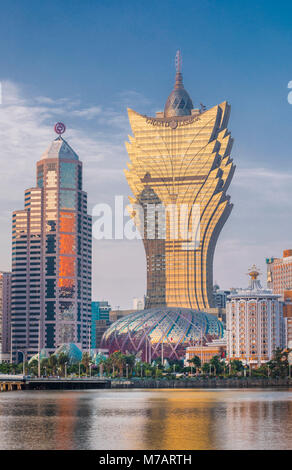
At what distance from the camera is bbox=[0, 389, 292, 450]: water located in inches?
3915

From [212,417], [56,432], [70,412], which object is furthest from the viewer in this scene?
[70,412]

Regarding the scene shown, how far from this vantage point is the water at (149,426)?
326 ft

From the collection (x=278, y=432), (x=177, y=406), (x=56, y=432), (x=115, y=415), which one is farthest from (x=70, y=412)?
(x=278, y=432)

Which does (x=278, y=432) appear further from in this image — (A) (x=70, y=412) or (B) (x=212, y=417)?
(A) (x=70, y=412)

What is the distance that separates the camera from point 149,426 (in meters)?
119

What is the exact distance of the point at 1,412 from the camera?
152m

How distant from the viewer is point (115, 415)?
140125 millimetres
